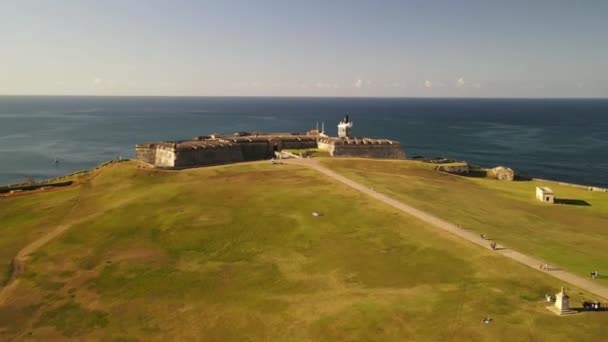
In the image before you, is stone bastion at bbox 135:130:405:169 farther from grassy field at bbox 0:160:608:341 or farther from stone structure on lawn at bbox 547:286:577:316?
stone structure on lawn at bbox 547:286:577:316

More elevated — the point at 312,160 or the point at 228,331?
the point at 312,160

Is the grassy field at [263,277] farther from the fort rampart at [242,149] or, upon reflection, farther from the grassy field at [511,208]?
the fort rampart at [242,149]

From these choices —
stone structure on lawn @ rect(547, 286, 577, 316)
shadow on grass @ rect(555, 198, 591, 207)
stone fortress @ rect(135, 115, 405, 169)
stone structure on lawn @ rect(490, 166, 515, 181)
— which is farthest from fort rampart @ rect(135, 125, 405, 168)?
stone structure on lawn @ rect(547, 286, 577, 316)

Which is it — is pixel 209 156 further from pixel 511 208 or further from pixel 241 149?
pixel 511 208

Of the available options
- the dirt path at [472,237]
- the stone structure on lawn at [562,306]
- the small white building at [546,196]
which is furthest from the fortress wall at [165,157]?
the stone structure on lawn at [562,306]

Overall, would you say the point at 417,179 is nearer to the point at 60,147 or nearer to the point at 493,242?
the point at 493,242

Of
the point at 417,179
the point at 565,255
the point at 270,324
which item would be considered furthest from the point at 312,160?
the point at 270,324

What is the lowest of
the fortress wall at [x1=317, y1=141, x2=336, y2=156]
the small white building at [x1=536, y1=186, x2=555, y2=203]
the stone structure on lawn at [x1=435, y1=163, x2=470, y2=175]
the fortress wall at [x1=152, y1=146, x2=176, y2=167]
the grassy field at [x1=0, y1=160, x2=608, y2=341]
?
the grassy field at [x1=0, y1=160, x2=608, y2=341]
